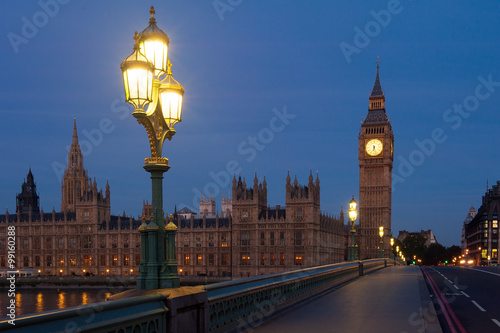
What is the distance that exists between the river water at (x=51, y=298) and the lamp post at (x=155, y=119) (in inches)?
3711

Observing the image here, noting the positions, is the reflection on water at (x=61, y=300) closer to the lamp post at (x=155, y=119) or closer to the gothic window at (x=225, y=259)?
the gothic window at (x=225, y=259)

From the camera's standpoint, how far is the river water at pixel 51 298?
10362 cm

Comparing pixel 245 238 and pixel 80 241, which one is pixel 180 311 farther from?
pixel 80 241

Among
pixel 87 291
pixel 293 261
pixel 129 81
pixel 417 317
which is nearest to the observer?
pixel 129 81

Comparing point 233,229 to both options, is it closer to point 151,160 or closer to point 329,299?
point 329,299

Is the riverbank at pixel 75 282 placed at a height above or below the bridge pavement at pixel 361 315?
below

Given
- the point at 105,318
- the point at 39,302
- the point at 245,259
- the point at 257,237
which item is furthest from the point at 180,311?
the point at 39,302

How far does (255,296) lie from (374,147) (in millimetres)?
138808

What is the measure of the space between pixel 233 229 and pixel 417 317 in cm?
9907

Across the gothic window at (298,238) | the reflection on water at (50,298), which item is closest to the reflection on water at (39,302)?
the reflection on water at (50,298)

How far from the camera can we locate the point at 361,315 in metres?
16.4

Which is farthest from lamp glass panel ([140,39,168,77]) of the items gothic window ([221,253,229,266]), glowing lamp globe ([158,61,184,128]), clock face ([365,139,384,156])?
clock face ([365,139,384,156])

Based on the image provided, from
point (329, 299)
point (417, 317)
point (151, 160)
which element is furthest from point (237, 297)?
point (329, 299)

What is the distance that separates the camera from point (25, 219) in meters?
135
